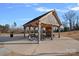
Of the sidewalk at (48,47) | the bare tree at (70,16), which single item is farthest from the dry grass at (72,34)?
the bare tree at (70,16)

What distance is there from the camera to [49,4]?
12.3 m

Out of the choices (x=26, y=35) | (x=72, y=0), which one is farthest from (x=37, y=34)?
(x=72, y=0)

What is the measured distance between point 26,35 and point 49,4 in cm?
90

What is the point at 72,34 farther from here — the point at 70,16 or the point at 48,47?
the point at 48,47

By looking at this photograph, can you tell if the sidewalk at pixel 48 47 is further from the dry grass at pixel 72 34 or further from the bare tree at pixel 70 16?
the bare tree at pixel 70 16

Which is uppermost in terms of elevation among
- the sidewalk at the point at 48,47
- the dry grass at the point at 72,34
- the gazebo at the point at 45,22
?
the gazebo at the point at 45,22

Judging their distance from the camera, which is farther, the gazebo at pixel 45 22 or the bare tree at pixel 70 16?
the gazebo at pixel 45 22

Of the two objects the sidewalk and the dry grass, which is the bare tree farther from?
the sidewalk

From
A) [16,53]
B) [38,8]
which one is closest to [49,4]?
[38,8]

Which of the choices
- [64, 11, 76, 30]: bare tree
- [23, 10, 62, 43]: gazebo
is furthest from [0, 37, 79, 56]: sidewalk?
[64, 11, 76, 30]: bare tree

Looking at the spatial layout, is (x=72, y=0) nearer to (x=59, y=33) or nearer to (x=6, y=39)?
(x=59, y=33)

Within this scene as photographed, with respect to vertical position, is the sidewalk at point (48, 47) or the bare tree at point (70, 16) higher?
the bare tree at point (70, 16)

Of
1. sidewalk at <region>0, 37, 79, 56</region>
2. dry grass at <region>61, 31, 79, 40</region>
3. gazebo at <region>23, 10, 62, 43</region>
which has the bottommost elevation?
sidewalk at <region>0, 37, 79, 56</region>

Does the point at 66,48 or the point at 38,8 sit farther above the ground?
the point at 38,8
